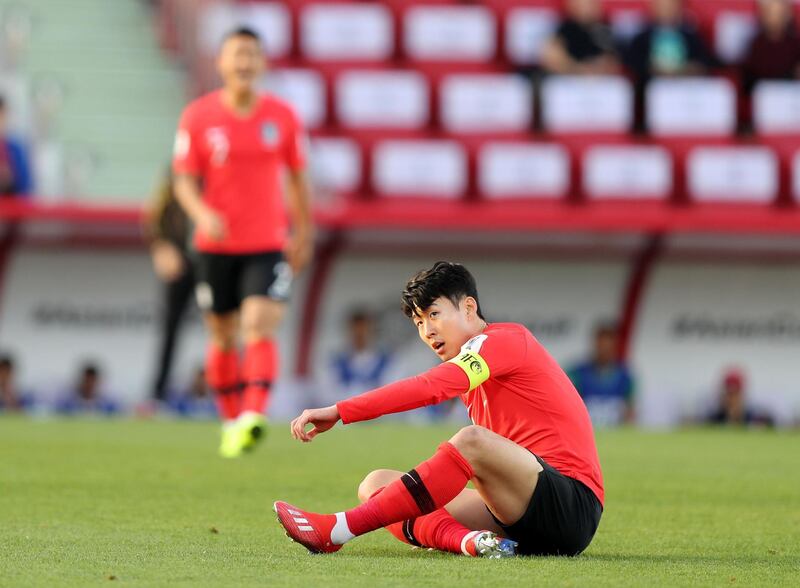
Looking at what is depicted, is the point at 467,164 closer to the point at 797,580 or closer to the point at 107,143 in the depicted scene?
the point at 107,143

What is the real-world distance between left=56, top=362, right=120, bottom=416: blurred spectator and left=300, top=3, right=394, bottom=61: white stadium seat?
4.60 meters

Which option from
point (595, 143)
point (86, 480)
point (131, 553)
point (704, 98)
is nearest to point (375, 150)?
point (595, 143)

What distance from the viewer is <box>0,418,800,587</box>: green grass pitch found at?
176 inches

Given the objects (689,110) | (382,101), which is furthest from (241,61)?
(689,110)

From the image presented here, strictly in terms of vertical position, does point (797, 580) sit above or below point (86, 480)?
above

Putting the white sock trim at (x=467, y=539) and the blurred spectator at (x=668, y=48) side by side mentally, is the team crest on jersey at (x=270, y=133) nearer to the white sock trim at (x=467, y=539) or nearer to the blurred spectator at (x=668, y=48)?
the white sock trim at (x=467, y=539)

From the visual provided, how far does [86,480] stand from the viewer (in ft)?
24.6

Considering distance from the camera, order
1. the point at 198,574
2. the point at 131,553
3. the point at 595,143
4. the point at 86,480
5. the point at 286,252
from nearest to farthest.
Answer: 1. the point at 198,574
2. the point at 131,553
3. the point at 86,480
4. the point at 286,252
5. the point at 595,143

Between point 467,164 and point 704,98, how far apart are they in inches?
98.8

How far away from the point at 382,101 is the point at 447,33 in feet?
5.36

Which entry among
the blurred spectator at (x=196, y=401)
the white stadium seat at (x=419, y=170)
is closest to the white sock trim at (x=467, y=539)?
the blurred spectator at (x=196, y=401)

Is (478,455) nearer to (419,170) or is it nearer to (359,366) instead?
(359,366)

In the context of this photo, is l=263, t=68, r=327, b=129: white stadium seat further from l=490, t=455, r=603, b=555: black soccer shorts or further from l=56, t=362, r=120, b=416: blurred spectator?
l=490, t=455, r=603, b=555: black soccer shorts

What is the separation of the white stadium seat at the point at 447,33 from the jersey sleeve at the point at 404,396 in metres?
12.7
